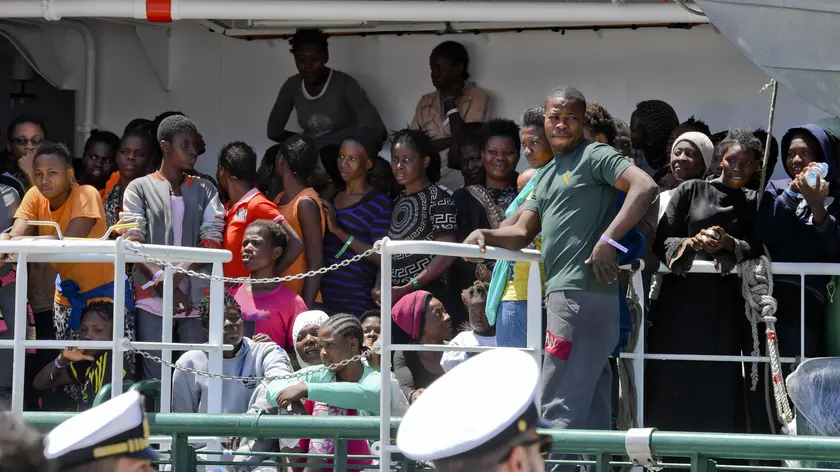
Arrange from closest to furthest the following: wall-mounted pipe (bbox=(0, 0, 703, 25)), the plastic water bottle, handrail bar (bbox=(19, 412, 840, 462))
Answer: handrail bar (bbox=(19, 412, 840, 462)), the plastic water bottle, wall-mounted pipe (bbox=(0, 0, 703, 25))

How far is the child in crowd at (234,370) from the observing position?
6285 mm

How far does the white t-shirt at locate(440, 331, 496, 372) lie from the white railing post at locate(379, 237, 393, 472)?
4.68 ft

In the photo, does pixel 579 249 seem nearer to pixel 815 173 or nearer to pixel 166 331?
pixel 815 173

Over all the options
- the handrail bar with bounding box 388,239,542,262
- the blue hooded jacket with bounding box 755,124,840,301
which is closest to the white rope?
the blue hooded jacket with bounding box 755,124,840,301

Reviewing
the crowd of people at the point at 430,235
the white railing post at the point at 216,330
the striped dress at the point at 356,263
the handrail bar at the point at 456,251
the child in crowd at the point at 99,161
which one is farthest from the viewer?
the child in crowd at the point at 99,161

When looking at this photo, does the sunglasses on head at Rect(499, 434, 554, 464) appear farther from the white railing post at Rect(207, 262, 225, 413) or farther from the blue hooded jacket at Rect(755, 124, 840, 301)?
the blue hooded jacket at Rect(755, 124, 840, 301)

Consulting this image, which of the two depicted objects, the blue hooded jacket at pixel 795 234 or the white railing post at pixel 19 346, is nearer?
the white railing post at pixel 19 346

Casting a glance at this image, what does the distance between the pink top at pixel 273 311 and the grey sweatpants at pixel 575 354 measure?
205 centimetres

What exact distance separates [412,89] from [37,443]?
6.79 meters

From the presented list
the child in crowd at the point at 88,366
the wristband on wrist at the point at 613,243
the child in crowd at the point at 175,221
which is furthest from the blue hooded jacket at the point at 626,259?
the child in crowd at the point at 88,366

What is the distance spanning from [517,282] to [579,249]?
40 centimetres

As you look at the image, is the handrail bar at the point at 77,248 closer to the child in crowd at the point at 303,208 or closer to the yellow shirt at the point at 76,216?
the yellow shirt at the point at 76,216

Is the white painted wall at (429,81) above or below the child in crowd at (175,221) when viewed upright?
above

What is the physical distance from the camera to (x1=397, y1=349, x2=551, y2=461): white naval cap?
8.64 ft
